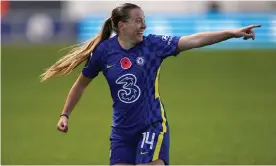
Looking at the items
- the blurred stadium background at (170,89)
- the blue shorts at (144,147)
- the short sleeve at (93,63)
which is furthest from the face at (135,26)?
the blurred stadium background at (170,89)

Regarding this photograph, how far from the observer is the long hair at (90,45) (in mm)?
7012

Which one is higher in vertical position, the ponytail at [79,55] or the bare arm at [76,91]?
the ponytail at [79,55]

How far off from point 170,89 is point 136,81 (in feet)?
41.1

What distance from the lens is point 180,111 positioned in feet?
52.6

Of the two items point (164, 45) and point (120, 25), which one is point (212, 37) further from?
point (120, 25)

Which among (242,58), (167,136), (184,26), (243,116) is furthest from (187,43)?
(184,26)

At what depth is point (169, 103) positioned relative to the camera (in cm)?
1722

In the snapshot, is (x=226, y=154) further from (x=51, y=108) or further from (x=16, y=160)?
(x=51, y=108)

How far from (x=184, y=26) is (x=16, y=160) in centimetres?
1854

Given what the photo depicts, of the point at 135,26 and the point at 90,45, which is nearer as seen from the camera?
the point at 135,26

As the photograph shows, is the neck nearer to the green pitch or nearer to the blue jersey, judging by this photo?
the blue jersey

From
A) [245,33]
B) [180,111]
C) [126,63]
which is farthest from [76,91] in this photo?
[180,111]

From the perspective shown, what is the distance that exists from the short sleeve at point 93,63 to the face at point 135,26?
0.94 ft

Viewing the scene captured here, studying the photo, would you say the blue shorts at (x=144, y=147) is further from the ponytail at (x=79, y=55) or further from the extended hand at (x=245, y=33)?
the extended hand at (x=245, y=33)
